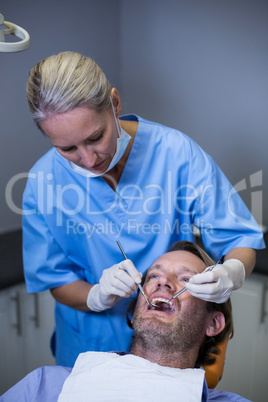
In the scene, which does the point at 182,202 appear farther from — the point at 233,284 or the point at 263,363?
the point at 263,363

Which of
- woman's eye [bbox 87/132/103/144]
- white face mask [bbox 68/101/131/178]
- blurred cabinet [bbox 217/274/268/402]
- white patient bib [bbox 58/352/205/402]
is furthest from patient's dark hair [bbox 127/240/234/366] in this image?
blurred cabinet [bbox 217/274/268/402]

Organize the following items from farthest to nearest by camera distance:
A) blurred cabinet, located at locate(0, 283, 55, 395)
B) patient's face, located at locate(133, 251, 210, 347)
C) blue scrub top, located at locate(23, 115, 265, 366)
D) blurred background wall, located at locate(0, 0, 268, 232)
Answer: blurred background wall, located at locate(0, 0, 268, 232) → blurred cabinet, located at locate(0, 283, 55, 395) → blue scrub top, located at locate(23, 115, 265, 366) → patient's face, located at locate(133, 251, 210, 347)

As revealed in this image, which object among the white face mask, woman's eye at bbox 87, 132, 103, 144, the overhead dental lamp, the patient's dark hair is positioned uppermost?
the overhead dental lamp

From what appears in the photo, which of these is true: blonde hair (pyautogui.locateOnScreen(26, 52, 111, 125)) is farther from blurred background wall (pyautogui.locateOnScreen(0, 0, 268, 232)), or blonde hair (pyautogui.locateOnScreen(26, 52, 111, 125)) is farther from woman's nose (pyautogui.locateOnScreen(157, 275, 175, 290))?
blurred background wall (pyautogui.locateOnScreen(0, 0, 268, 232))

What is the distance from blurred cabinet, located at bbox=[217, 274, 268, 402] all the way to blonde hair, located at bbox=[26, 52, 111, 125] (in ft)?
4.83

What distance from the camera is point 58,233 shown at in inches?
64.2

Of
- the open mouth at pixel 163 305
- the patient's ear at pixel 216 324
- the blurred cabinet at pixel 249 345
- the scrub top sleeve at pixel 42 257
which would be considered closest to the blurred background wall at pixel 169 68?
the blurred cabinet at pixel 249 345

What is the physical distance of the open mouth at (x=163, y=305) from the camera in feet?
4.87

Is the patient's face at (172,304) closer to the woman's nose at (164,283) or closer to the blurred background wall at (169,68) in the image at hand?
the woman's nose at (164,283)

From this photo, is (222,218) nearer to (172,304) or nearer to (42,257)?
(172,304)

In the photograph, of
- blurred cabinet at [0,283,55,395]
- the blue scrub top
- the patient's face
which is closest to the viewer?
the patient's face

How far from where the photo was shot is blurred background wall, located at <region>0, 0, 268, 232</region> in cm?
233

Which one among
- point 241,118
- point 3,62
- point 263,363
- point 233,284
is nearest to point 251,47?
point 241,118

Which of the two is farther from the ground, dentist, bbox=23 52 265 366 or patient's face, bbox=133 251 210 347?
dentist, bbox=23 52 265 366
